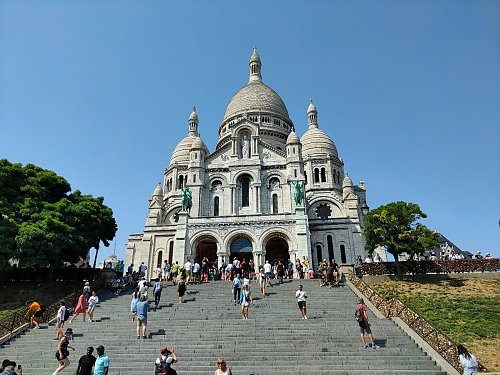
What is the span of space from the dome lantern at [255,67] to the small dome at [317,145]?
17210 mm

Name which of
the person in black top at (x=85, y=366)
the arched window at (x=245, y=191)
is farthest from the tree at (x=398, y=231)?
the person in black top at (x=85, y=366)

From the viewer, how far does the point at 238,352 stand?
13133 mm

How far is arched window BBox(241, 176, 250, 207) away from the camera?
127 ft

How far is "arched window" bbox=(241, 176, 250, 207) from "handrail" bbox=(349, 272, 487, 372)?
19505 mm

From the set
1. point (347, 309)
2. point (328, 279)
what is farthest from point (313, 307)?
point (328, 279)

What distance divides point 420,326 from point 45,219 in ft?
74.2

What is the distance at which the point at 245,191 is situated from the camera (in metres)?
39.0

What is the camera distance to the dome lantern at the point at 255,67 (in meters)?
64.7

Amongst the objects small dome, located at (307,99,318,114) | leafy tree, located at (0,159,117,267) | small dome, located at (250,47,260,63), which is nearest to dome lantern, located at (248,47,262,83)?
small dome, located at (250,47,260,63)

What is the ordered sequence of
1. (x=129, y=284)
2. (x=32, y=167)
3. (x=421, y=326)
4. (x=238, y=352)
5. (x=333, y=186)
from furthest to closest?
(x=333, y=186)
(x=32, y=167)
(x=129, y=284)
(x=421, y=326)
(x=238, y=352)

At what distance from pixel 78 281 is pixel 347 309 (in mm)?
19635

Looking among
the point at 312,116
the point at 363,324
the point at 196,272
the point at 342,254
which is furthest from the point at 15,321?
the point at 312,116

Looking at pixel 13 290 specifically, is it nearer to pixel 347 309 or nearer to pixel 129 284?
pixel 129 284

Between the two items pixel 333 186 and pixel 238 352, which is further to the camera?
pixel 333 186
